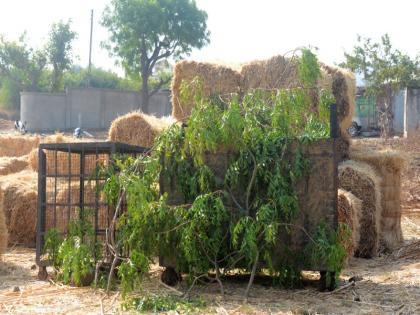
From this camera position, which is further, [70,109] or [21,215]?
[70,109]

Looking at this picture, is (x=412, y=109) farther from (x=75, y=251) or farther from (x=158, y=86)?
(x=75, y=251)

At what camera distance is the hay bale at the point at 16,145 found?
65.5 ft

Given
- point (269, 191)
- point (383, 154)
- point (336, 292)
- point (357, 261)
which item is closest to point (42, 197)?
point (269, 191)

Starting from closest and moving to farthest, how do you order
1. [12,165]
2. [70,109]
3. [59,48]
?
[12,165]
[70,109]
[59,48]

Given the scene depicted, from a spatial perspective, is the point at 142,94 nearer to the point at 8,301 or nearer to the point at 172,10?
the point at 172,10

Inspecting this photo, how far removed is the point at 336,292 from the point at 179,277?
158 centimetres

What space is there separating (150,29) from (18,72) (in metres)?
12.5

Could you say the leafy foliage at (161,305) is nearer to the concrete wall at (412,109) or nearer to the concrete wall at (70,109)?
the concrete wall at (412,109)

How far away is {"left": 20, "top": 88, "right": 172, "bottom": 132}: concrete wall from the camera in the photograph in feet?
131

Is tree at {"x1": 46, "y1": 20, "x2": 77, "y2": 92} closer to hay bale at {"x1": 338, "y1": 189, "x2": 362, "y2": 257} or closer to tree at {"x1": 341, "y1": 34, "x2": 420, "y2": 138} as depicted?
tree at {"x1": 341, "y1": 34, "x2": 420, "y2": 138}

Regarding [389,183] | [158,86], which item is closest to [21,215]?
[389,183]

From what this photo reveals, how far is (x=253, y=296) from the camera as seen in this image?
6.59 meters

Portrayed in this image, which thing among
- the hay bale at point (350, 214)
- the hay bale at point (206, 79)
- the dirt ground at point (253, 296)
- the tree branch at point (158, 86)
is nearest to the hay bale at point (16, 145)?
the hay bale at point (206, 79)

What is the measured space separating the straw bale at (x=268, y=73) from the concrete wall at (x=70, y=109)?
95.4 feet
